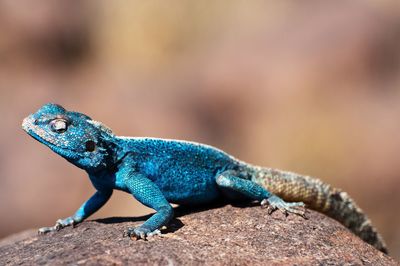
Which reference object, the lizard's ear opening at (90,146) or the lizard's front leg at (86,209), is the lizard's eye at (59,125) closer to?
the lizard's ear opening at (90,146)

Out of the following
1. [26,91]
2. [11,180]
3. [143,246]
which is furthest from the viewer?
[26,91]

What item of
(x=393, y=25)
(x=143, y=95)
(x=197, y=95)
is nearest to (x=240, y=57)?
(x=197, y=95)

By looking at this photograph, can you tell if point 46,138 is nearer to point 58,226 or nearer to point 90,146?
point 90,146

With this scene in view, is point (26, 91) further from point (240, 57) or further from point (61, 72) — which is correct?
point (240, 57)

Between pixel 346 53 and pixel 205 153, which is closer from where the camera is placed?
pixel 205 153

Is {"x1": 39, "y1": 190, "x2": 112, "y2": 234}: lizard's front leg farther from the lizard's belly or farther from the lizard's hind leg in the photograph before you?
the lizard's hind leg

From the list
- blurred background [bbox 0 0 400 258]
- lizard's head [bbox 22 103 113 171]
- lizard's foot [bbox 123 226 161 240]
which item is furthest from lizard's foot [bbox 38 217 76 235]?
blurred background [bbox 0 0 400 258]

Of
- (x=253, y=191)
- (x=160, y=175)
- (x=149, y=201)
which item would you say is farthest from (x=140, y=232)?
(x=253, y=191)
